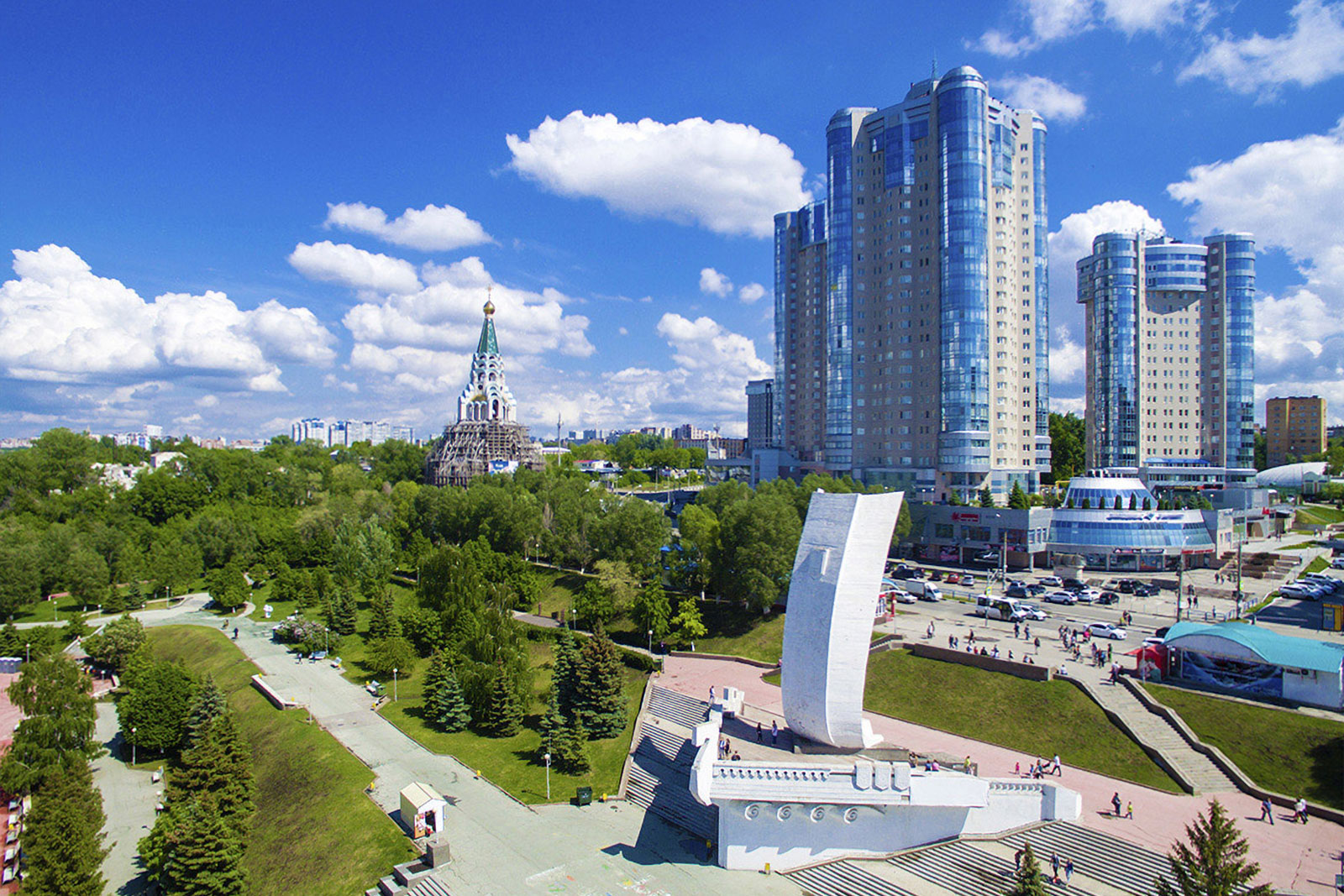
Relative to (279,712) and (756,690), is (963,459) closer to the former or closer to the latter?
(756,690)

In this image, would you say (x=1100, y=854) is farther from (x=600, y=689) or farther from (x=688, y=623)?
(x=688, y=623)

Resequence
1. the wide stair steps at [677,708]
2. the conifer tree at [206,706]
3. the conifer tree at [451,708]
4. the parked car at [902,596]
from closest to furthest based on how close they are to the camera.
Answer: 1. the conifer tree at [206,706]
2. the wide stair steps at [677,708]
3. the conifer tree at [451,708]
4. the parked car at [902,596]

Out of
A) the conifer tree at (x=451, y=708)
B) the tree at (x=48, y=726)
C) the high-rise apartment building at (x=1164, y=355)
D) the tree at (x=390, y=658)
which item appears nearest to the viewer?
the tree at (x=48, y=726)

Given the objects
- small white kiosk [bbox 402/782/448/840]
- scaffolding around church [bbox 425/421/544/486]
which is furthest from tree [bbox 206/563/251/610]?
scaffolding around church [bbox 425/421/544/486]

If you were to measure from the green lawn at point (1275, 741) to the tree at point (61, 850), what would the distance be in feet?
129

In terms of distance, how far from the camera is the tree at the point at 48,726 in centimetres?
2978

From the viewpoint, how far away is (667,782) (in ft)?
92.6

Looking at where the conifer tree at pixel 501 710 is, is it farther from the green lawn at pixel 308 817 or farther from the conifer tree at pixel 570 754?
the green lawn at pixel 308 817

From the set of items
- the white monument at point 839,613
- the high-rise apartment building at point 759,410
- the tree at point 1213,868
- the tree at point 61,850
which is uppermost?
the high-rise apartment building at point 759,410

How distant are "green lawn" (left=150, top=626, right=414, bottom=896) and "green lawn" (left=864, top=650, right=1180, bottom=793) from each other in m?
21.3

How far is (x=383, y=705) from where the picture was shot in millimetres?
37500

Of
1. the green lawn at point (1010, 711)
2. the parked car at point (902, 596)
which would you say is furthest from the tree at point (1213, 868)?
the parked car at point (902, 596)

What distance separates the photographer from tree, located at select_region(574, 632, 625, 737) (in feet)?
107

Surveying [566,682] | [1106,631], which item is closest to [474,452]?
[566,682]
